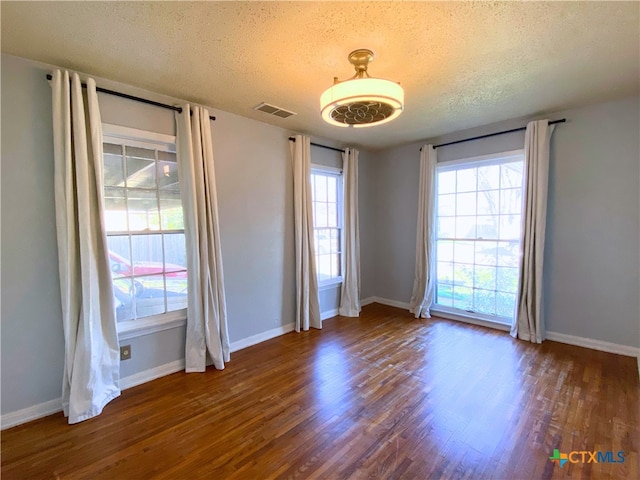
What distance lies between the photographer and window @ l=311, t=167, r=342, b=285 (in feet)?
14.0

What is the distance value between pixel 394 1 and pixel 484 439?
103 inches

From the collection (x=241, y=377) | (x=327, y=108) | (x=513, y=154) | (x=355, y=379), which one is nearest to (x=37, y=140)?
(x=327, y=108)

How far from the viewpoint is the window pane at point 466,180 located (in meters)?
4.02

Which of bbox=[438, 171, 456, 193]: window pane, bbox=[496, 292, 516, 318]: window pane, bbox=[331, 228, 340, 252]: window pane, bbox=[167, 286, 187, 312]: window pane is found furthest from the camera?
bbox=[331, 228, 340, 252]: window pane

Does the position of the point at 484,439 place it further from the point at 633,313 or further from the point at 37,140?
the point at 37,140

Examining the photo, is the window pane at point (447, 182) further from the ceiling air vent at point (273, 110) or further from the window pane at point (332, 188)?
the ceiling air vent at point (273, 110)

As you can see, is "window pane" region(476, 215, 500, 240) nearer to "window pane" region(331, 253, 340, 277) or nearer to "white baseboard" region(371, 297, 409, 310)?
"white baseboard" region(371, 297, 409, 310)

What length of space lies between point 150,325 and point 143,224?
91cm

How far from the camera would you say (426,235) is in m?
4.27

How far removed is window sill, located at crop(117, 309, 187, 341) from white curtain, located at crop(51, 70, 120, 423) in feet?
0.81

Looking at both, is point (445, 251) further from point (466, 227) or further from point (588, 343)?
point (588, 343)

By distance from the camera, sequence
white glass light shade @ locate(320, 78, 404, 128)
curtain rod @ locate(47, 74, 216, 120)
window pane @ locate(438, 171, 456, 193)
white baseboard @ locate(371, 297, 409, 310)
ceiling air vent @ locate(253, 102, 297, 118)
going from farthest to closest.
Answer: white baseboard @ locate(371, 297, 409, 310)
window pane @ locate(438, 171, 456, 193)
ceiling air vent @ locate(253, 102, 297, 118)
curtain rod @ locate(47, 74, 216, 120)
white glass light shade @ locate(320, 78, 404, 128)

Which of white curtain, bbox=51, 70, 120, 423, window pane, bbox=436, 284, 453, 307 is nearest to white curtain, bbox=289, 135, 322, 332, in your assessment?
window pane, bbox=436, 284, 453, 307

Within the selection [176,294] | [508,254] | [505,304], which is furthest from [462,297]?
[176,294]
